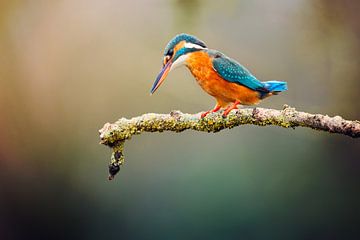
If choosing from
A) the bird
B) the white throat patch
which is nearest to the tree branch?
the bird

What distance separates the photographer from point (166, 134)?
191 centimetres

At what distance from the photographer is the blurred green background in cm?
182

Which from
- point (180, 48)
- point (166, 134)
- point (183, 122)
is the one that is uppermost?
point (180, 48)

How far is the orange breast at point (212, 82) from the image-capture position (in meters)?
1.54

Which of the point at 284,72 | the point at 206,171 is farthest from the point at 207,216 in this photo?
the point at 284,72

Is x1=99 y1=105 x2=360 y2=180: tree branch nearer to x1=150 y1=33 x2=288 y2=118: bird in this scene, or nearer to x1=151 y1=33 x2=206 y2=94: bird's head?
x1=150 y1=33 x2=288 y2=118: bird

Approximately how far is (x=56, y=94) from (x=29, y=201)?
A: 17.8 inches

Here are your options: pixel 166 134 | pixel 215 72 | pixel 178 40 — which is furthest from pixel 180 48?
pixel 166 134

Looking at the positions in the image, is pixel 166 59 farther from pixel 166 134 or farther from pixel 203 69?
pixel 166 134

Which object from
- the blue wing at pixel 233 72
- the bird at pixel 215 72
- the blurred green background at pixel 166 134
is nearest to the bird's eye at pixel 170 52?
the bird at pixel 215 72

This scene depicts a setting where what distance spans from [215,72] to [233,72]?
0.06 meters

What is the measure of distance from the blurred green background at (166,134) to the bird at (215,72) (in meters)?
0.23

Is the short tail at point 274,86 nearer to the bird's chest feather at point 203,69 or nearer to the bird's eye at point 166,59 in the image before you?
the bird's chest feather at point 203,69

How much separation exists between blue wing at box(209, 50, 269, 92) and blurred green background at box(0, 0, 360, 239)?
0.78 feet
